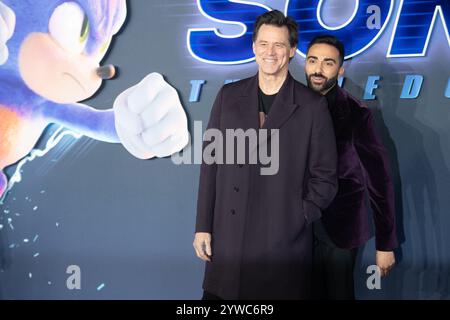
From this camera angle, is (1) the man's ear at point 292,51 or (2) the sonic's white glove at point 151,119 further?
(2) the sonic's white glove at point 151,119

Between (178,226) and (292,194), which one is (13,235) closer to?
(178,226)

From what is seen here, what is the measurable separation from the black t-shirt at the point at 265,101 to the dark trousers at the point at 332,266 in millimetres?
584

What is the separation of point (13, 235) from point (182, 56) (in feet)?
4.38

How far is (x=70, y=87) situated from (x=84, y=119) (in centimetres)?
18

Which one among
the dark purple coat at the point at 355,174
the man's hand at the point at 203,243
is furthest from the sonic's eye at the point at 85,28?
the dark purple coat at the point at 355,174

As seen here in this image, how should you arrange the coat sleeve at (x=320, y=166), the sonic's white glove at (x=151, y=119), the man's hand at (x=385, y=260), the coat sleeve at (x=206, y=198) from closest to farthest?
1. the coat sleeve at (x=320, y=166)
2. the coat sleeve at (x=206, y=198)
3. the man's hand at (x=385, y=260)
4. the sonic's white glove at (x=151, y=119)

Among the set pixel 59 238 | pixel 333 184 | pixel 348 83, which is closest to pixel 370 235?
pixel 333 184

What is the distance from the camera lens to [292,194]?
2842mm

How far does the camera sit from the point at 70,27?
3277 mm

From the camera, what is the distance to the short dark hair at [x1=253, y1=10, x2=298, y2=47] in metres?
2.86

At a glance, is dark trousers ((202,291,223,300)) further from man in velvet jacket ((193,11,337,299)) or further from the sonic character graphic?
the sonic character graphic

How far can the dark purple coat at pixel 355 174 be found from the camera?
113 inches

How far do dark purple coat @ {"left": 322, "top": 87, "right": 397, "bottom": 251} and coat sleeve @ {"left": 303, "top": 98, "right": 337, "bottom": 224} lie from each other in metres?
0.09

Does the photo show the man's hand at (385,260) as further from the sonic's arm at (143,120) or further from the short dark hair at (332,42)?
the sonic's arm at (143,120)
